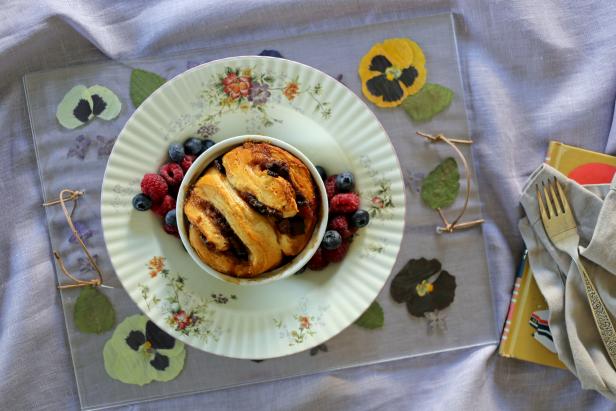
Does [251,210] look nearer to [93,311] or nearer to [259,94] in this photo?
[259,94]

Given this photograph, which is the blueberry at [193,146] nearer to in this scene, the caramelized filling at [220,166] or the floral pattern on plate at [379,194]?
the caramelized filling at [220,166]

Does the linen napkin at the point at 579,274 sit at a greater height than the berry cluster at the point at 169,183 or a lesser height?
lesser

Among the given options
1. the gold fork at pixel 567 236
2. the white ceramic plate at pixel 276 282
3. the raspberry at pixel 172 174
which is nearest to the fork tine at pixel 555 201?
the gold fork at pixel 567 236

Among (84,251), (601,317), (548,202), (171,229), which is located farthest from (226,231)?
(601,317)

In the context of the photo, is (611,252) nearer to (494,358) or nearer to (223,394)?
(494,358)

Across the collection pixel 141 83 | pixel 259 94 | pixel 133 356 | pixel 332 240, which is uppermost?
pixel 141 83
